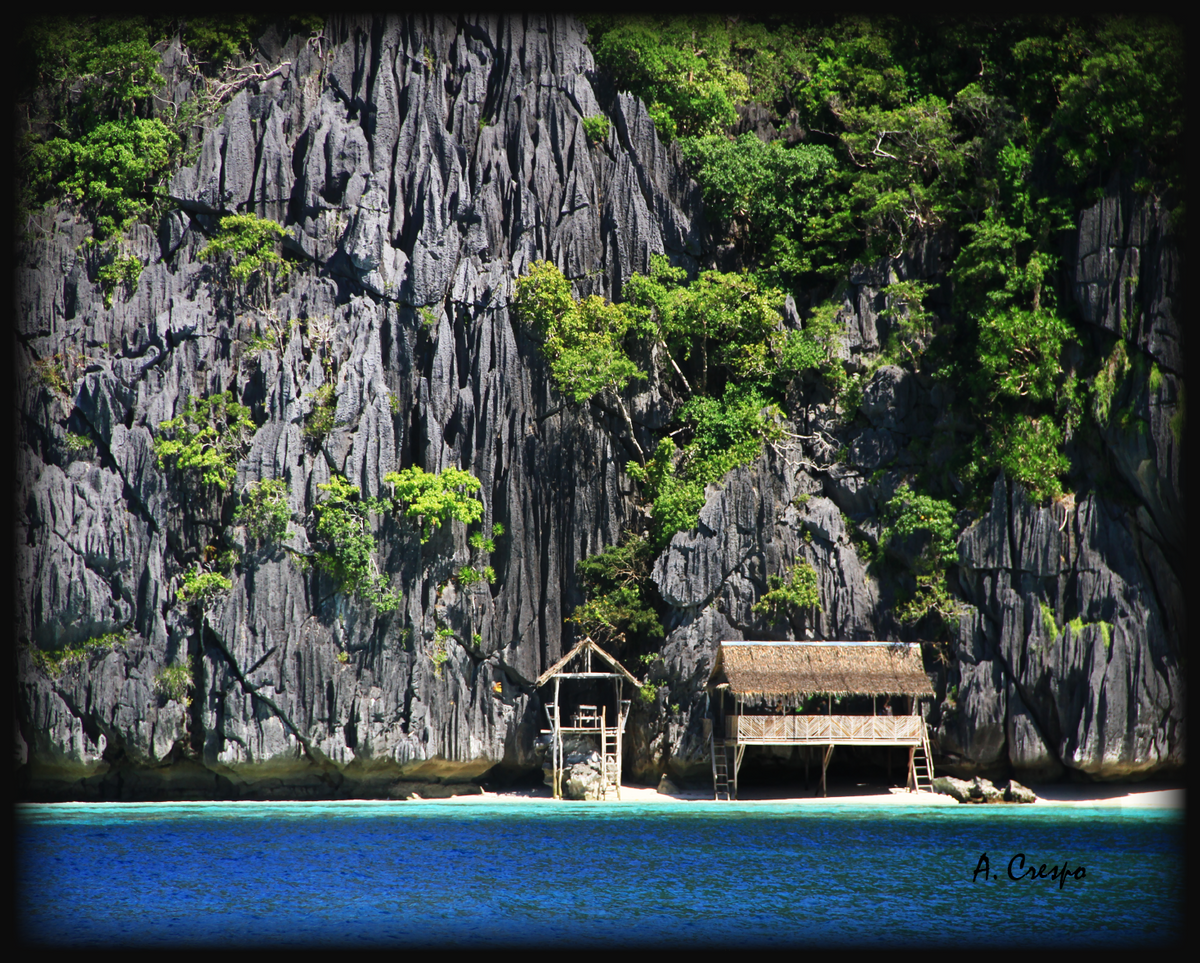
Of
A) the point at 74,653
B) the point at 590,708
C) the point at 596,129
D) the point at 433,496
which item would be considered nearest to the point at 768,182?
the point at 596,129

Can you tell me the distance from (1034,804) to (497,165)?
19556 millimetres

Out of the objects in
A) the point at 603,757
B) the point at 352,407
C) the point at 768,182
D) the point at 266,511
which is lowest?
the point at 603,757

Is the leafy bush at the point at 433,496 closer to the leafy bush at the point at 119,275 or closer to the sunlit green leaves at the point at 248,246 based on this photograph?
the sunlit green leaves at the point at 248,246

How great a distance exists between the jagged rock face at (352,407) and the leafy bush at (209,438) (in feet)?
1.36

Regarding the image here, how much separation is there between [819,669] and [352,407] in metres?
12.2

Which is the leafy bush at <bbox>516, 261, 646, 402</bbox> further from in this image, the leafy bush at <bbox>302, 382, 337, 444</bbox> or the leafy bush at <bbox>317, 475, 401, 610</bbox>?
the leafy bush at <bbox>317, 475, 401, 610</bbox>

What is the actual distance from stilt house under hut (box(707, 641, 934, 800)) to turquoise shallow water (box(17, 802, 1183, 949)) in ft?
7.13

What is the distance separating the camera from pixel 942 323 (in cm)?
2731

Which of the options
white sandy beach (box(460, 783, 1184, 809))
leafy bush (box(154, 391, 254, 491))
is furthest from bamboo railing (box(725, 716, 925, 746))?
leafy bush (box(154, 391, 254, 491))

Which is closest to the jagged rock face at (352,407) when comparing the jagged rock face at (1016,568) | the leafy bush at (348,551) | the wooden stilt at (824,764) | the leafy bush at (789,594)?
the leafy bush at (348,551)

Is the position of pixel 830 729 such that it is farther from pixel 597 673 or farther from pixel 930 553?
pixel 597 673

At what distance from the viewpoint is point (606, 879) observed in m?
15.7

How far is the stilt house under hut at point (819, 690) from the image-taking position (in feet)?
78.7

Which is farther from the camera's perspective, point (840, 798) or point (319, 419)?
point (319, 419)
